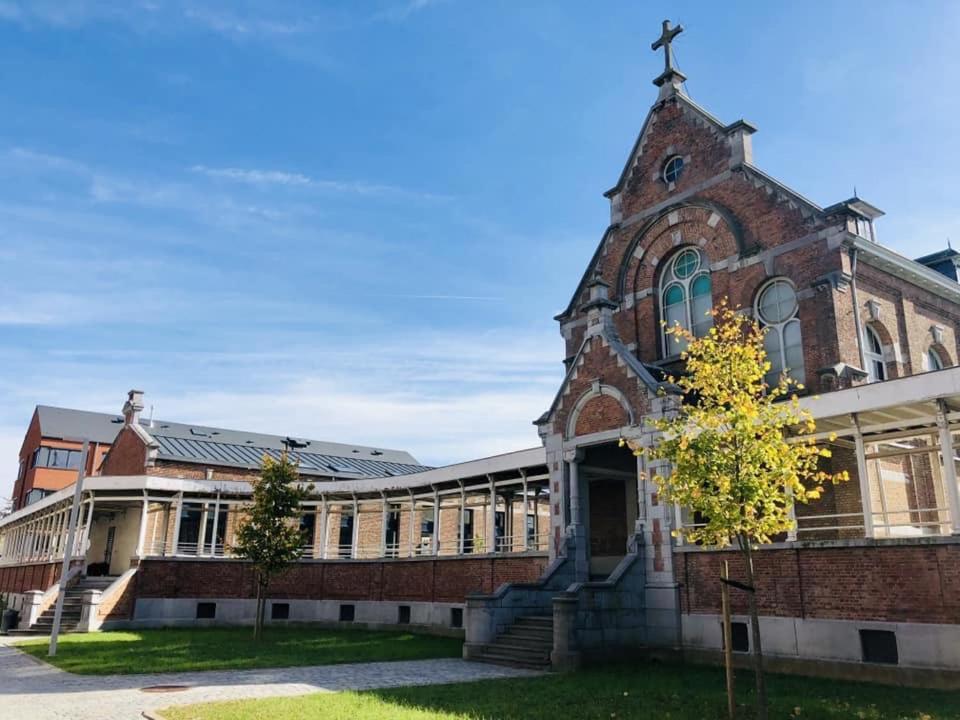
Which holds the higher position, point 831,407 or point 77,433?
point 77,433

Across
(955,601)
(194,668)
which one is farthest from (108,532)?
(955,601)

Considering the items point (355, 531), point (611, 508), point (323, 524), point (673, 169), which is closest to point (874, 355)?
point (673, 169)

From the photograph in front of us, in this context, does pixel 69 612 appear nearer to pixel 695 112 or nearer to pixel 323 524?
pixel 323 524

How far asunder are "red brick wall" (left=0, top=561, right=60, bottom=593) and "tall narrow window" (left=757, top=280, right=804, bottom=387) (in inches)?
1196

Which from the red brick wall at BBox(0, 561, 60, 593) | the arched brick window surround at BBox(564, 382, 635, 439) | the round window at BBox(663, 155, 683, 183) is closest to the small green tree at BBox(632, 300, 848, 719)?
the arched brick window surround at BBox(564, 382, 635, 439)

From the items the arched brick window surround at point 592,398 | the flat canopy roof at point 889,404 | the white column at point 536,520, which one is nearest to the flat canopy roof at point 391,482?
the white column at point 536,520

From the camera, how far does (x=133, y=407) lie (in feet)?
123

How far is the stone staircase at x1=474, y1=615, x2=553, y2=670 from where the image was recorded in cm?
1672

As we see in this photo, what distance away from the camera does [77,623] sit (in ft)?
90.2

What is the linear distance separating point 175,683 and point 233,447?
2695 cm

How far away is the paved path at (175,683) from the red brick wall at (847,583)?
4.85m

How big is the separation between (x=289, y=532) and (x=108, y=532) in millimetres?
19137

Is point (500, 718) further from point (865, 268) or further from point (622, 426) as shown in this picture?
point (865, 268)

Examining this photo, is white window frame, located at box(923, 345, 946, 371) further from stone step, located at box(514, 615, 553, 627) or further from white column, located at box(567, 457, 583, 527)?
stone step, located at box(514, 615, 553, 627)
